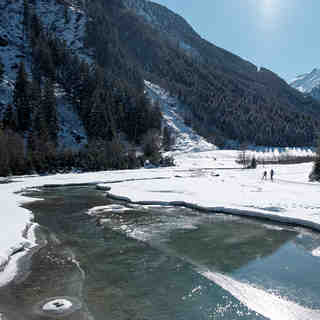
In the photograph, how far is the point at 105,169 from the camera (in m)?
75.2

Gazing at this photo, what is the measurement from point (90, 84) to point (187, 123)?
57.6 metres

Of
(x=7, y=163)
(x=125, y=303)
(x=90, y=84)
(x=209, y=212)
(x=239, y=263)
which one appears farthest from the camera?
(x=90, y=84)

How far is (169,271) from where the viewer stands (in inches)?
577

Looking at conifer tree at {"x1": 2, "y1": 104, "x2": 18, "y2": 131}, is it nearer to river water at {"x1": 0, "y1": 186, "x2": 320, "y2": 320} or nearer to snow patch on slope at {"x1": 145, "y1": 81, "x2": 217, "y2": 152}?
snow patch on slope at {"x1": 145, "y1": 81, "x2": 217, "y2": 152}

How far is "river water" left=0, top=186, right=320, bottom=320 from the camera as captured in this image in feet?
35.9

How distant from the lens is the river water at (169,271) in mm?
10945

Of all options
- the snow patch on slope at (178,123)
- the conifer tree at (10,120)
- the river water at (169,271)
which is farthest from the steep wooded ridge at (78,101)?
the river water at (169,271)

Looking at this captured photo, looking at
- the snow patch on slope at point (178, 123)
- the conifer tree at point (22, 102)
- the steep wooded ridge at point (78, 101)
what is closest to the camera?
the steep wooded ridge at point (78, 101)

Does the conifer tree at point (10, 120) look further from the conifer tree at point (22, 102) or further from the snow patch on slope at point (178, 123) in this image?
the snow patch on slope at point (178, 123)

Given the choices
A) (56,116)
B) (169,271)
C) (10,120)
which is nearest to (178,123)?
(56,116)

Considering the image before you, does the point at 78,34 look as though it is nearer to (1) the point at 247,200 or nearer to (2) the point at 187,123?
(2) the point at 187,123

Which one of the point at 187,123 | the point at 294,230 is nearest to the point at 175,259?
the point at 294,230

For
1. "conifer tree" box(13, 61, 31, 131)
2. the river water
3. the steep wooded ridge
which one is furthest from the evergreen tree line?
the river water

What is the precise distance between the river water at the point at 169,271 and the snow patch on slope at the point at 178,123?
105 metres
